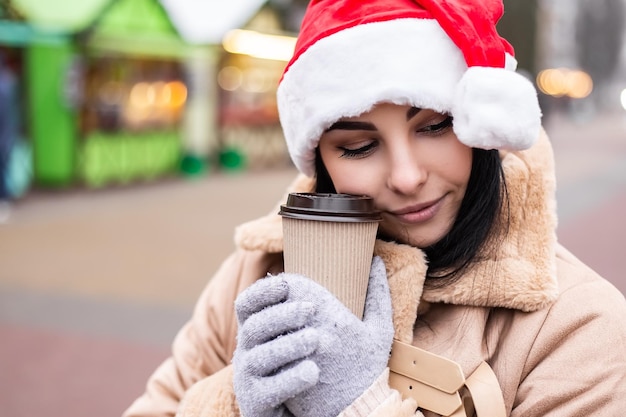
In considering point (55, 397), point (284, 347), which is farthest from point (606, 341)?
point (55, 397)

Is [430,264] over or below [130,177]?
over

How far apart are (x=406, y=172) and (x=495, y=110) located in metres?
0.21

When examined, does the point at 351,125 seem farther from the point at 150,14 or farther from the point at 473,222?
the point at 150,14

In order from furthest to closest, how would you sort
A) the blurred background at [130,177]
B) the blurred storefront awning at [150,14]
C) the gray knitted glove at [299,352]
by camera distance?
1. the blurred storefront awning at [150,14]
2. the blurred background at [130,177]
3. the gray knitted glove at [299,352]

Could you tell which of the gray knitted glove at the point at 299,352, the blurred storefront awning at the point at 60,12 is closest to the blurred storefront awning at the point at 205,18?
the blurred storefront awning at the point at 60,12

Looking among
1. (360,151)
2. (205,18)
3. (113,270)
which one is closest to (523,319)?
(360,151)

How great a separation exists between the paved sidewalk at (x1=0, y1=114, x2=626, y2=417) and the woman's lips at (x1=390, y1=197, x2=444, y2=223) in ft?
10.4

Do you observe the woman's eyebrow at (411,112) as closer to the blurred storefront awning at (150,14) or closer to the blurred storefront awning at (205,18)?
the blurred storefront awning at (150,14)

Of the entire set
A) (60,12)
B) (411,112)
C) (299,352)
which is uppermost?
(60,12)

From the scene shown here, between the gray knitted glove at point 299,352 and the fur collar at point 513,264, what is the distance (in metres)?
0.15

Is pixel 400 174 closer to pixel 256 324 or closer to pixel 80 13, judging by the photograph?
pixel 256 324

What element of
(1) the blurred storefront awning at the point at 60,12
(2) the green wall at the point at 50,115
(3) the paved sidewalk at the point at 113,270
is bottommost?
(3) the paved sidewalk at the point at 113,270

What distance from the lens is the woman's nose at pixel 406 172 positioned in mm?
1493

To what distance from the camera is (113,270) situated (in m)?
7.19
